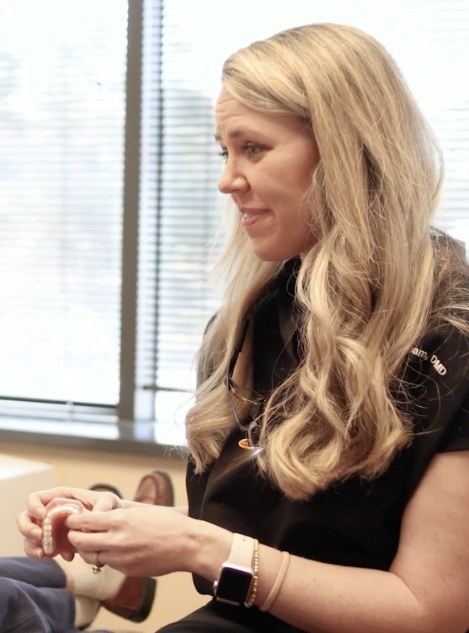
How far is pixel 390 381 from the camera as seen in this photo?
1.25 m

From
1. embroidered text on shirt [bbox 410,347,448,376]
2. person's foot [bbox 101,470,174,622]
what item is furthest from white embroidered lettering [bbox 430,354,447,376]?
person's foot [bbox 101,470,174,622]

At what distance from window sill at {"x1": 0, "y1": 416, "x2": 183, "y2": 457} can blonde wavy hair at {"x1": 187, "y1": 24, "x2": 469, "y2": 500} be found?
1.07 meters

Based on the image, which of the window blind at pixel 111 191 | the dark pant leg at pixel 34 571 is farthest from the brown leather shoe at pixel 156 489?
the dark pant leg at pixel 34 571

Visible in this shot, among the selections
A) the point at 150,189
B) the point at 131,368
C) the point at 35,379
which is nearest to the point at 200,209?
the point at 150,189

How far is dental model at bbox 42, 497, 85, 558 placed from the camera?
4.33 ft

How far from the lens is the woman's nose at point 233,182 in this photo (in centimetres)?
141

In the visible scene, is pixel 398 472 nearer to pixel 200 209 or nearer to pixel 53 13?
pixel 200 209

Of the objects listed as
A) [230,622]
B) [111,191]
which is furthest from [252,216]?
[111,191]

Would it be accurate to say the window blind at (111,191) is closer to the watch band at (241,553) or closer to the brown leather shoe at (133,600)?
the brown leather shoe at (133,600)

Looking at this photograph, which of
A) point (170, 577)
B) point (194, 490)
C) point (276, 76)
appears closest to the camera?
point (276, 76)

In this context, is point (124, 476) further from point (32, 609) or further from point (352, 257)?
point (352, 257)

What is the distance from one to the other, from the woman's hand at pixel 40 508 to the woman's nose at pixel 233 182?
55cm

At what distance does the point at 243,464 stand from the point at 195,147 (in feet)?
4.79

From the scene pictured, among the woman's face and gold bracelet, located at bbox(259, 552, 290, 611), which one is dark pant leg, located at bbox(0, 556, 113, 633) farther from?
the woman's face
